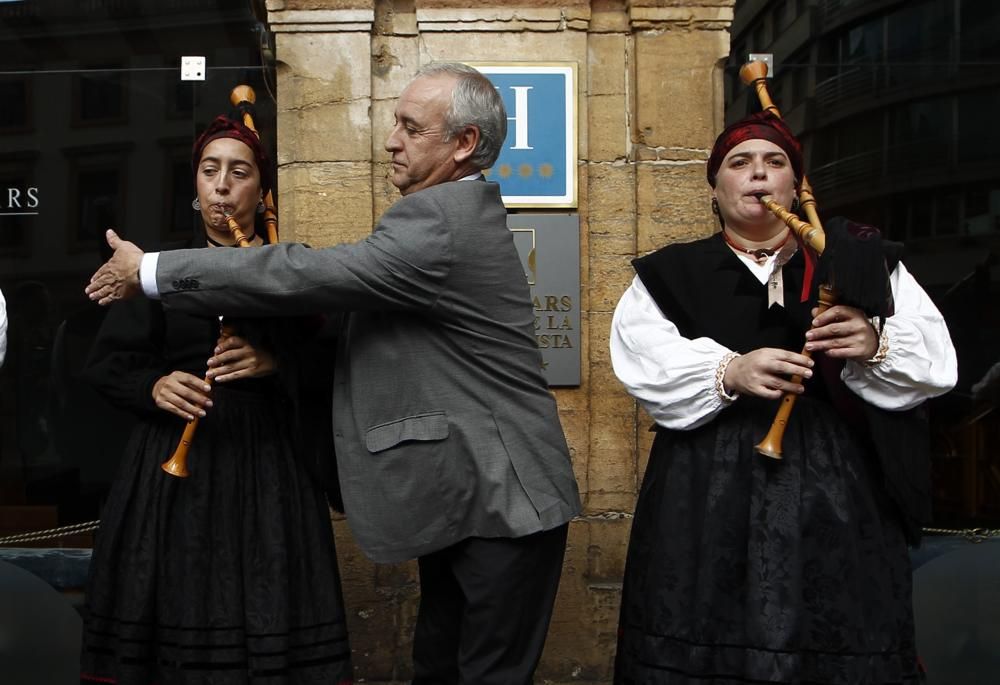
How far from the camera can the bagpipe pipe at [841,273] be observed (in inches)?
107

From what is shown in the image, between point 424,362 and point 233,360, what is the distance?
52 cm

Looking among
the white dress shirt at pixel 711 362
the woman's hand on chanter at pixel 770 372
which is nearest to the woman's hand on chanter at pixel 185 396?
the white dress shirt at pixel 711 362

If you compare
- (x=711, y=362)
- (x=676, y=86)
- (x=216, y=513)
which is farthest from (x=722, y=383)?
(x=676, y=86)

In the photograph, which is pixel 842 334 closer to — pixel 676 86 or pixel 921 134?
pixel 676 86

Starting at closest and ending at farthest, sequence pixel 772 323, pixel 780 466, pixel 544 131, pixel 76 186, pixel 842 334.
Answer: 1. pixel 842 334
2. pixel 780 466
3. pixel 772 323
4. pixel 544 131
5. pixel 76 186

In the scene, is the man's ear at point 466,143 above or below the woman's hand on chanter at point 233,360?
above

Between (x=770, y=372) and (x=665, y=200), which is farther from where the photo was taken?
(x=665, y=200)

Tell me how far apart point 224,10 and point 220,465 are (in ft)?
8.16

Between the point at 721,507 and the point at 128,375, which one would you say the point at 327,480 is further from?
the point at 721,507

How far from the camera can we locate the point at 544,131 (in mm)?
4438

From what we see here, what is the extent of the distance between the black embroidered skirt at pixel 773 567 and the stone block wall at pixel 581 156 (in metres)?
1.49

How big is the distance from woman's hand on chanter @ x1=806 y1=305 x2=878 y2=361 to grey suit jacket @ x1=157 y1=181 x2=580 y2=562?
2.13ft

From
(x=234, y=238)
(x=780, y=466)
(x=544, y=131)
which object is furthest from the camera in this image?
(x=544, y=131)

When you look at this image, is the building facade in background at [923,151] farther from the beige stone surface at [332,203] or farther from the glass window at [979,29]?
the beige stone surface at [332,203]
